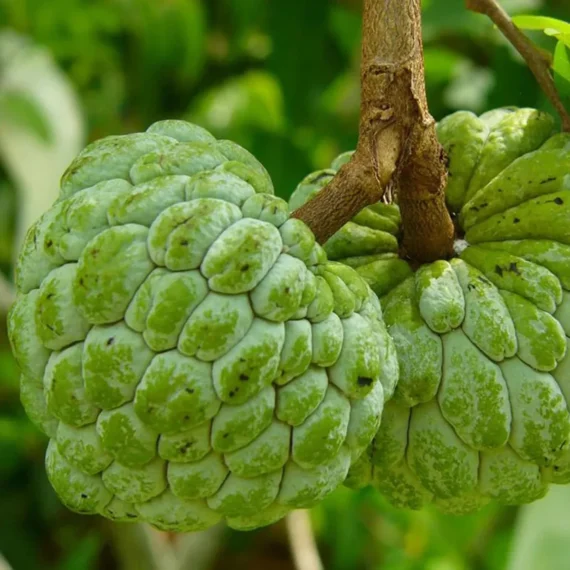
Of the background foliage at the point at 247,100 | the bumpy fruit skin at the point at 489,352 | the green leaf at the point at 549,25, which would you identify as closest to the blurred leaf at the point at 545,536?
the bumpy fruit skin at the point at 489,352

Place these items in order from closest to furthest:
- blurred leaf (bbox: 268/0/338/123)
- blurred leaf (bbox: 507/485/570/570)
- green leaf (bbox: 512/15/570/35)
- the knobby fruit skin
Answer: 1. the knobby fruit skin
2. green leaf (bbox: 512/15/570/35)
3. blurred leaf (bbox: 507/485/570/570)
4. blurred leaf (bbox: 268/0/338/123)

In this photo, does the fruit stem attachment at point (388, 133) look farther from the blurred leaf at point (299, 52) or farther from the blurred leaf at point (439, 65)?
the blurred leaf at point (439, 65)

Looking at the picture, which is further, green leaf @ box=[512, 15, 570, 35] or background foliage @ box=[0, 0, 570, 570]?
background foliage @ box=[0, 0, 570, 570]

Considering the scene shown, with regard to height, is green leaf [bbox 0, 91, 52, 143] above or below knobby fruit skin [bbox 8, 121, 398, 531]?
below

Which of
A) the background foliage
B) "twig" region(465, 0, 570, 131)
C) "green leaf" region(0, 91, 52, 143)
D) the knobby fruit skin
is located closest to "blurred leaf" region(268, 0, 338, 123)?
the background foliage

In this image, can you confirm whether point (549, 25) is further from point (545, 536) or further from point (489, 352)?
point (545, 536)

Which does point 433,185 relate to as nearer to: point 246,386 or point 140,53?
point 246,386

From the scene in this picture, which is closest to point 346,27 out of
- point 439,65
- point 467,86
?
point 439,65

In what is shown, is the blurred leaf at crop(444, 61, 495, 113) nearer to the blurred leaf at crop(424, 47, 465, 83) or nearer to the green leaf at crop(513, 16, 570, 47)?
the blurred leaf at crop(424, 47, 465, 83)
